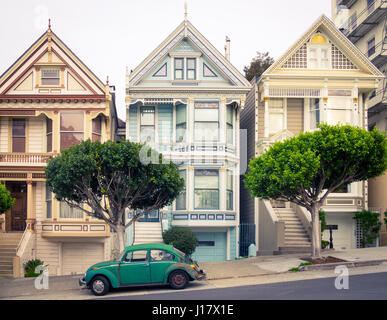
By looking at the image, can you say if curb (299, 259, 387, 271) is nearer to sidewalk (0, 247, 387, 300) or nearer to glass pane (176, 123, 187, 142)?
sidewalk (0, 247, 387, 300)

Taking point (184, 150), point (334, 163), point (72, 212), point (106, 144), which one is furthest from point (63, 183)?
point (334, 163)

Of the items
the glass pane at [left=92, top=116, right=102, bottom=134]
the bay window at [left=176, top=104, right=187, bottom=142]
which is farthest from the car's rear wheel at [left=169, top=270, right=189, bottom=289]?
the glass pane at [left=92, top=116, right=102, bottom=134]

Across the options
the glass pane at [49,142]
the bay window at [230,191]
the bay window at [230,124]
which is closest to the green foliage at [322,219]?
the bay window at [230,191]

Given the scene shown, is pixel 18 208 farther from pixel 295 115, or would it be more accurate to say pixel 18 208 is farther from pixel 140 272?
pixel 295 115

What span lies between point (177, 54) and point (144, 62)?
180 cm

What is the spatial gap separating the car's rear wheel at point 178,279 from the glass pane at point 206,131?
11794 mm

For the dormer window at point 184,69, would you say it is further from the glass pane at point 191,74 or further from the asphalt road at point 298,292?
the asphalt road at point 298,292

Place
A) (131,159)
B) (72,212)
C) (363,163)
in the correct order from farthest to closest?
(72,212) < (363,163) < (131,159)

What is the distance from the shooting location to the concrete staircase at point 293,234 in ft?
82.3

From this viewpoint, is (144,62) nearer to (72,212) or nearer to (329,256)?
(72,212)

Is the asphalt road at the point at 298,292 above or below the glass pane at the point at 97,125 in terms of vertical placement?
below

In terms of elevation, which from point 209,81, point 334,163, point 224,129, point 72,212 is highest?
point 209,81

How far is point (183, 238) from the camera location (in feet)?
80.1

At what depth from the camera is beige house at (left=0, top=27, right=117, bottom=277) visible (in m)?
25.8
